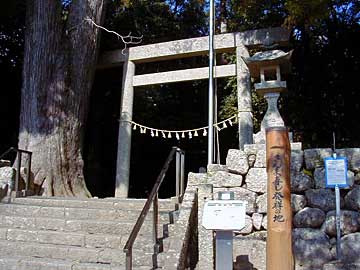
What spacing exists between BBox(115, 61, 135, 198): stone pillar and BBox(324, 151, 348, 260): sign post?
4487 mm

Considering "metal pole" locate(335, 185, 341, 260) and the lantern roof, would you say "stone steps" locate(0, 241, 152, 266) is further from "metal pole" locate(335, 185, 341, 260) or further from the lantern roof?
the lantern roof

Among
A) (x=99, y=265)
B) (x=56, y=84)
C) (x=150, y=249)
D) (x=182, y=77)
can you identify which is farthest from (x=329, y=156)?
(x=56, y=84)

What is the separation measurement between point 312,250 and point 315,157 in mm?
1200

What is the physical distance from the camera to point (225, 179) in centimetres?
532

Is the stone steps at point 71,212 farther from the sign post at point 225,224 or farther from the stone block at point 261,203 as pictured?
the sign post at point 225,224

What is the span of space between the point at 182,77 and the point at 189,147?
4.28 m

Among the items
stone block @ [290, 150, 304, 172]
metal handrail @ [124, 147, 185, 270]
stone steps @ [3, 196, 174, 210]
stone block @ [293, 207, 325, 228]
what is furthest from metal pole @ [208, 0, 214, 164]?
stone block @ [293, 207, 325, 228]

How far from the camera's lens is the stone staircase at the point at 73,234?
4330 millimetres

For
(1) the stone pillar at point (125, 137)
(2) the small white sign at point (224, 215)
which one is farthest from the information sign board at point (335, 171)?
(1) the stone pillar at point (125, 137)

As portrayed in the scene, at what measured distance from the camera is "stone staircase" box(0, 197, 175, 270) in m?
4.33

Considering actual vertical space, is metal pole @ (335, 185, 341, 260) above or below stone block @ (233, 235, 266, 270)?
above

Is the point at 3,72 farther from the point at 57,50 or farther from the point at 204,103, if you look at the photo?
the point at 204,103

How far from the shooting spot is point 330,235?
4.88 m

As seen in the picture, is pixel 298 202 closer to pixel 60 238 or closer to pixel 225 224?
pixel 225 224
